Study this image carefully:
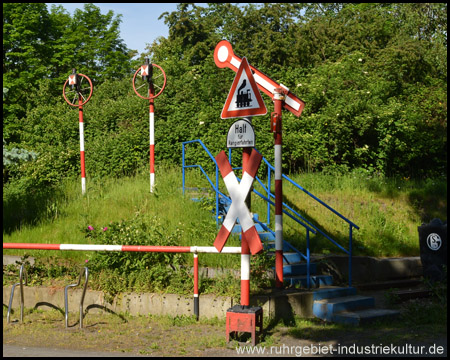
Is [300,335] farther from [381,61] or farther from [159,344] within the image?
[381,61]

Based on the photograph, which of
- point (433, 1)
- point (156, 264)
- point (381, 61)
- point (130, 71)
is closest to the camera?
point (156, 264)

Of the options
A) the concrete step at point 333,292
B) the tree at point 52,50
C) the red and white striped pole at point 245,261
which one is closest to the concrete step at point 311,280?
the concrete step at point 333,292

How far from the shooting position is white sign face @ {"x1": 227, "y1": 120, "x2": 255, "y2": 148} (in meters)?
6.71

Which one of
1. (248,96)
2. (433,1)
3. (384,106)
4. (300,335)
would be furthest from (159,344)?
(433,1)

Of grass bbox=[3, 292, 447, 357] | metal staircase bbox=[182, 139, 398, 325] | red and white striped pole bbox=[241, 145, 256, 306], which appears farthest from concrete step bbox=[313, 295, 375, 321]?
red and white striped pole bbox=[241, 145, 256, 306]

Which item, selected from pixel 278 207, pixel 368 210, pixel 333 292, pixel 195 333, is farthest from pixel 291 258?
pixel 368 210

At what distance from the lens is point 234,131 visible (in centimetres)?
682

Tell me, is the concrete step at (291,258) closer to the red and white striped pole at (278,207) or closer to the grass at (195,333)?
the red and white striped pole at (278,207)

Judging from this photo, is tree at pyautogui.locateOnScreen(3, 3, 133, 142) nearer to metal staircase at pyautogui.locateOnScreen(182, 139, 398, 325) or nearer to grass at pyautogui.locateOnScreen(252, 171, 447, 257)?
grass at pyautogui.locateOnScreen(252, 171, 447, 257)

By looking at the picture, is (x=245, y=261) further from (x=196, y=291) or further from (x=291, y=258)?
(x=291, y=258)

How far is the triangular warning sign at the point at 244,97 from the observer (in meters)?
6.78

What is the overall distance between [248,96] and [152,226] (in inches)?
123

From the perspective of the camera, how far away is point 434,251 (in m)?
9.66

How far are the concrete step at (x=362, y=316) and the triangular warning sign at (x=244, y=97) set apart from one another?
3.08 meters
